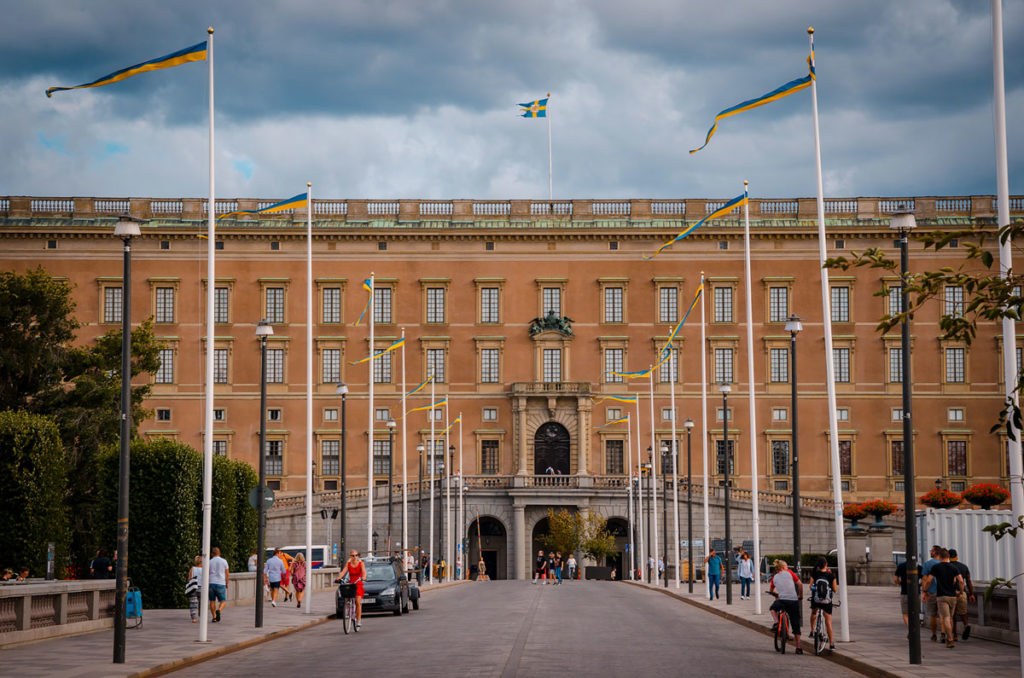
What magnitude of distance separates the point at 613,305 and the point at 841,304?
1531 centimetres

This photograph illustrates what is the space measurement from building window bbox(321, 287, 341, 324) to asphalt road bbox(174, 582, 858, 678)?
170ft

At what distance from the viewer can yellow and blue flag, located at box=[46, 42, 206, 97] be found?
26.2m

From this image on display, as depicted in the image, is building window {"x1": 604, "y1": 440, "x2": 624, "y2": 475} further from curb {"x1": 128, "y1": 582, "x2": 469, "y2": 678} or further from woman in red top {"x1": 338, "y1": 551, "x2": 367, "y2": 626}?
woman in red top {"x1": 338, "y1": 551, "x2": 367, "y2": 626}

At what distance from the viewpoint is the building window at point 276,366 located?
90188 mm

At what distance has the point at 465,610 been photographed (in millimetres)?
Answer: 40375

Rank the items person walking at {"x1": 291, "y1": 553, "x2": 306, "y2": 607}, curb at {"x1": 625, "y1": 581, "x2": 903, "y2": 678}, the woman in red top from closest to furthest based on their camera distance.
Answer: curb at {"x1": 625, "y1": 581, "x2": 903, "y2": 678}
the woman in red top
person walking at {"x1": 291, "y1": 553, "x2": 306, "y2": 607}

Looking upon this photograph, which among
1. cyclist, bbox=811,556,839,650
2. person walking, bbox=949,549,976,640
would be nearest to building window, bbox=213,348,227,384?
person walking, bbox=949,549,976,640

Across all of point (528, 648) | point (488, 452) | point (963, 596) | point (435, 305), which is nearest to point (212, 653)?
point (528, 648)

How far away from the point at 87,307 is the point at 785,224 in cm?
4658

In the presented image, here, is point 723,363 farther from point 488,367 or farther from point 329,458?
point 329,458

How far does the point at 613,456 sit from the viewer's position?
90.2 meters

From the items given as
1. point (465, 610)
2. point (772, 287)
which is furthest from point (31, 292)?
point (772, 287)

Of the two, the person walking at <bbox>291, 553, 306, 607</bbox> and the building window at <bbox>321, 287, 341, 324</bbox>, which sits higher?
the building window at <bbox>321, 287, 341, 324</bbox>

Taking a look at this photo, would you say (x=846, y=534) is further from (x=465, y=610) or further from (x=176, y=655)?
(x=176, y=655)
